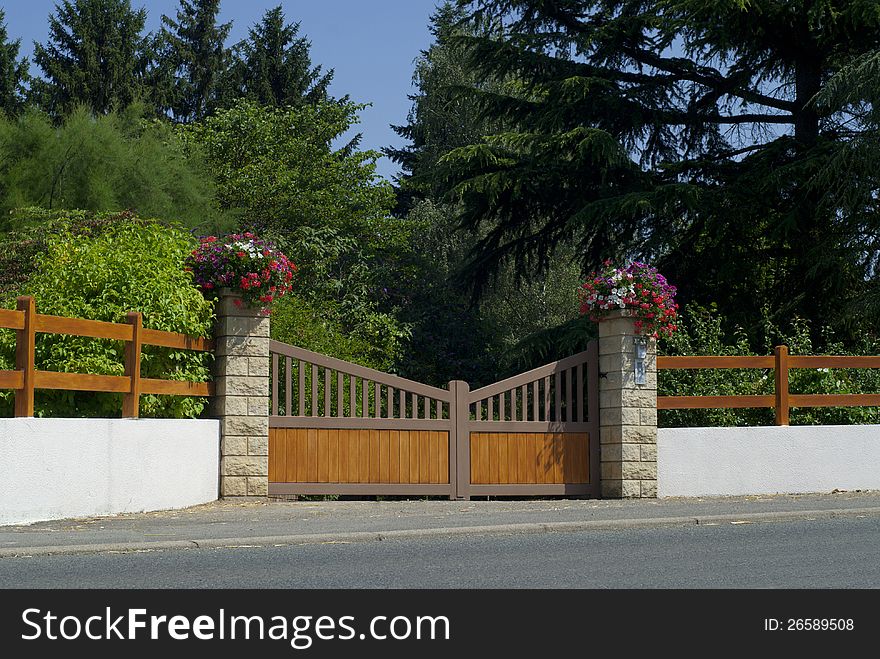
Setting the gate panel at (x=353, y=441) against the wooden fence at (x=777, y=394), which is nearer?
the gate panel at (x=353, y=441)

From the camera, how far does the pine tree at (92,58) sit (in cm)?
4112

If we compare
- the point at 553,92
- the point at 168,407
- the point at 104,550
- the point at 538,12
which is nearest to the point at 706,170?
the point at 553,92

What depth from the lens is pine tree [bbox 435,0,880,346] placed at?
19.6 meters

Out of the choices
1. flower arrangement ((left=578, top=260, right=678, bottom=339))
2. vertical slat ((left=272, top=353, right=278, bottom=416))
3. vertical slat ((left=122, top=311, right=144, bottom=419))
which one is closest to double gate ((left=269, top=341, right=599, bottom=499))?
vertical slat ((left=272, top=353, right=278, bottom=416))

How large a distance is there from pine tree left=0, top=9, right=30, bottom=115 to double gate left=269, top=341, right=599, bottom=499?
29.9 m

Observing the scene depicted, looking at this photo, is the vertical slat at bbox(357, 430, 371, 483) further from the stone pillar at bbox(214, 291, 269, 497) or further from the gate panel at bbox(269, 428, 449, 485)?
the stone pillar at bbox(214, 291, 269, 497)

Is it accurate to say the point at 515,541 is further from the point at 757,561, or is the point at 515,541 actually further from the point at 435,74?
the point at 435,74

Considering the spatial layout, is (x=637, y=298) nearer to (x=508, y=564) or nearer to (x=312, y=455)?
(x=312, y=455)

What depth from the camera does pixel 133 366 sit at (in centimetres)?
1200

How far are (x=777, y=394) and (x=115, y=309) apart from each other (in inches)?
330

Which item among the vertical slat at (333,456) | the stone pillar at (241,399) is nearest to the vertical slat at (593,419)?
the vertical slat at (333,456)

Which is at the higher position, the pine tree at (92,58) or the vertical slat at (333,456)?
the pine tree at (92,58)

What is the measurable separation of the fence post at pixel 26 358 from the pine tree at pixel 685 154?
11.1 meters

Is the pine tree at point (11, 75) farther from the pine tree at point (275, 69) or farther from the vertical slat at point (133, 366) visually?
the vertical slat at point (133, 366)
